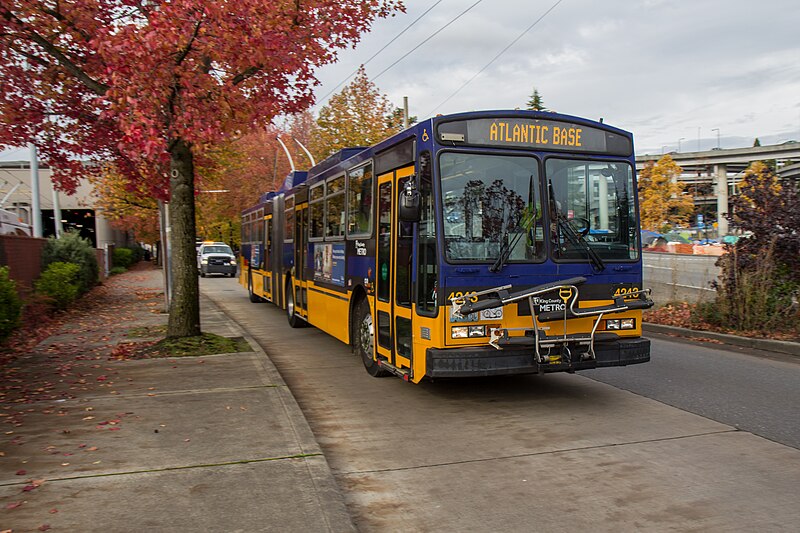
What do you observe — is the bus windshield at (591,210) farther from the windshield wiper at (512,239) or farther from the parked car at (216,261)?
the parked car at (216,261)

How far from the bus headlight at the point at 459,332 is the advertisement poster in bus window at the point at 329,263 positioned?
12.9 ft

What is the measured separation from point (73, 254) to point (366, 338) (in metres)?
14.2

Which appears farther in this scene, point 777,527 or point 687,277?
point 687,277

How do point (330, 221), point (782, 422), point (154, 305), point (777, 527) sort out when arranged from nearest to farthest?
point (777, 527), point (782, 422), point (330, 221), point (154, 305)

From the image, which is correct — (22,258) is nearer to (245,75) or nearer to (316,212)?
(316,212)

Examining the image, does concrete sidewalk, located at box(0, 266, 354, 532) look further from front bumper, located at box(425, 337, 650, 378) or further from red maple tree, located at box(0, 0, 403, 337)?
red maple tree, located at box(0, 0, 403, 337)

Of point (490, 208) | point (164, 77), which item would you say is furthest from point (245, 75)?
point (490, 208)

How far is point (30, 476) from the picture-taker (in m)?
4.89

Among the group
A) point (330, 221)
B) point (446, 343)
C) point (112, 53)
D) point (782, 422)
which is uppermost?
point (112, 53)

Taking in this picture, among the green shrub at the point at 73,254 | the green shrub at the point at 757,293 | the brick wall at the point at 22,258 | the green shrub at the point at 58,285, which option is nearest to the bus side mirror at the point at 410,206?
the green shrub at the point at 757,293

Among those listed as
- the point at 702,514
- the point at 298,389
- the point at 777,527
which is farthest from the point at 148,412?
the point at 777,527

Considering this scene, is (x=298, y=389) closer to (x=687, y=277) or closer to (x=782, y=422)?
(x=782, y=422)

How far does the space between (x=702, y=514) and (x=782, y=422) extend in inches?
110

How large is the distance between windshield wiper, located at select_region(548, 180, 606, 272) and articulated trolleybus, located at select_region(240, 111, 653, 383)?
0.04 feet
